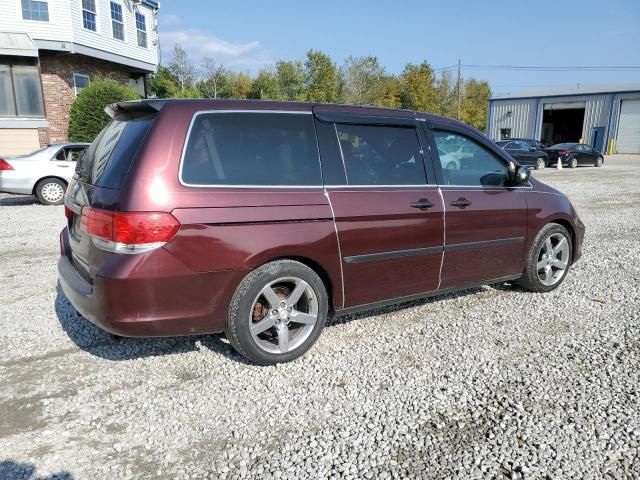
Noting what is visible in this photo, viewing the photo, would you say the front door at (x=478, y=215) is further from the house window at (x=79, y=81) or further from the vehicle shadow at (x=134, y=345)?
the house window at (x=79, y=81)

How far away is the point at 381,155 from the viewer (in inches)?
154

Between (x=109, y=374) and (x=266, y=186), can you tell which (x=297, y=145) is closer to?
(x=266, y=186)

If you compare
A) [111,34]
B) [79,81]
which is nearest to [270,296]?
[79,81]

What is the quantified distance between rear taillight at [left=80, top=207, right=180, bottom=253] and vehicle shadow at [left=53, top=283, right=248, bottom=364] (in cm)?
99

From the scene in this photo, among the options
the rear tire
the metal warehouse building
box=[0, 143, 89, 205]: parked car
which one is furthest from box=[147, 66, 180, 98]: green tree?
the rear tire

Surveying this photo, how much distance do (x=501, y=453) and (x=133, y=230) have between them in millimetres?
2419

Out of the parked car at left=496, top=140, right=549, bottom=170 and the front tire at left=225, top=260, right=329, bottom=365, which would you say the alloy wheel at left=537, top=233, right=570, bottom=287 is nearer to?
the front tire at left=225, top=260, right=329, bottom=365

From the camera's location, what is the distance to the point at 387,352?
12.1ft

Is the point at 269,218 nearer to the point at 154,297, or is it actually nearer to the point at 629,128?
the point at 154,297

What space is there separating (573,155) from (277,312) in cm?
2706

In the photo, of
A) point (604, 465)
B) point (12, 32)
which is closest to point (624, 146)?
point (12, 32)

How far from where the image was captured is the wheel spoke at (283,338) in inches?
136

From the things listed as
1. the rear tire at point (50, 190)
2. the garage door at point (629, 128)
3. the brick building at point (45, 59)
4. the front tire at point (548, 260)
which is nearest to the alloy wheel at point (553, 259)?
the front tire at point (548, 260)

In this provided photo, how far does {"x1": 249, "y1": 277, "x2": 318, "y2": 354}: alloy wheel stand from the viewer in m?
3.38
